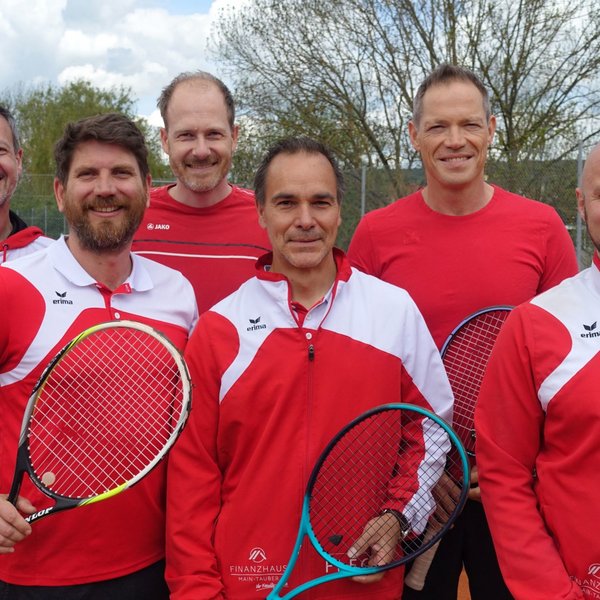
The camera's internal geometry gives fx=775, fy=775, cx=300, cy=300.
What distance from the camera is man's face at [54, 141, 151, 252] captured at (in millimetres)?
2451

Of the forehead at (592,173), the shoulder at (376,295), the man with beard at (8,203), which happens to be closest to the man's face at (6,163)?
the man with beard at (8,203)

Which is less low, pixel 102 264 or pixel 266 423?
pixel 102 264

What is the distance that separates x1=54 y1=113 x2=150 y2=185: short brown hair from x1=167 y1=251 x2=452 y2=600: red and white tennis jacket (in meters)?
0.67

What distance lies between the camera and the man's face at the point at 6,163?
10.2 feet

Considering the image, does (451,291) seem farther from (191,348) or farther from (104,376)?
(104,376)

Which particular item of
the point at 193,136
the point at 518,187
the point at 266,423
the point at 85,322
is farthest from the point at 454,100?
the point at 518,187

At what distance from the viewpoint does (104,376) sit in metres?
2.29

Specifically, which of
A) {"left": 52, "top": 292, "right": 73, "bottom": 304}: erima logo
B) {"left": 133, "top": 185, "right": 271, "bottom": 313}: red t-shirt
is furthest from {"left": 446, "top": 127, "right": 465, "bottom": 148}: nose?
{"left": 52, "top": 292, "right": 73, "bottom": 304}: erima logo

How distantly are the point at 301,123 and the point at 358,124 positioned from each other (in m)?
1.24

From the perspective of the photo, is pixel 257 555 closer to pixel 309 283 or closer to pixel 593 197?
pixel 309 283

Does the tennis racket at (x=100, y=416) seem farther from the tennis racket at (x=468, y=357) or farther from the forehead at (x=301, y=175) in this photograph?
the tennis racket at (x=468, y=357)

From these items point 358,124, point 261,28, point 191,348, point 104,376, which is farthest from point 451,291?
point 261,28

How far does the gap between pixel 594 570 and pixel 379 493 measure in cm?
62

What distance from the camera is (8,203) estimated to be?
319cm
